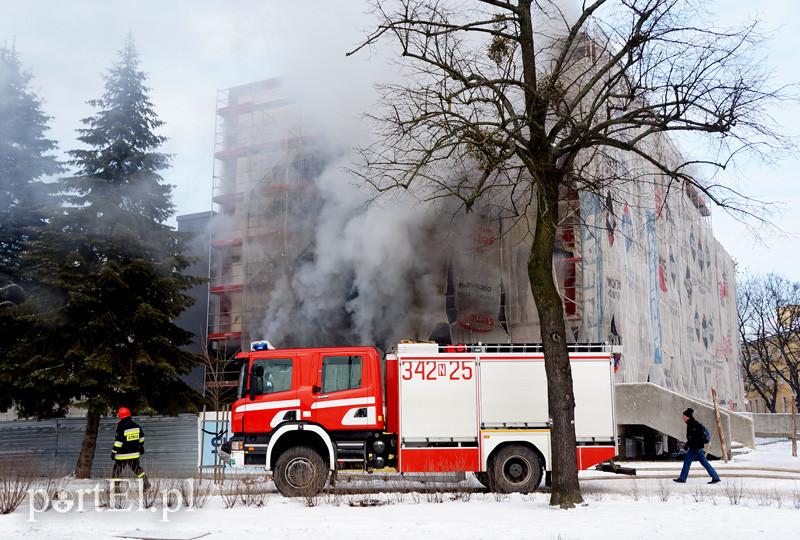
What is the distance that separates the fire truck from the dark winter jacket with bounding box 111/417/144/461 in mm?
1439

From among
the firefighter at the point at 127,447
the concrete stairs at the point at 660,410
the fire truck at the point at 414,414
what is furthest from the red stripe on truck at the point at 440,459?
the concrete stairs at the point at 660,410

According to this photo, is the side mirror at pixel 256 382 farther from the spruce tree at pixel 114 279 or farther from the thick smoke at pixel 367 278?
the thick smoke at pixel 367 278

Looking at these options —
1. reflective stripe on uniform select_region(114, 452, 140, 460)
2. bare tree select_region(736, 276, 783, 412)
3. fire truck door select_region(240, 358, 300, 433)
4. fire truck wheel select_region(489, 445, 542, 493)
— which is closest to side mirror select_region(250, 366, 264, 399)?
fire truck door select_region(240, 358, 300, 433)

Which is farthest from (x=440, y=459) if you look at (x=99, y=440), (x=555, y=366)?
(x=99, y=440)

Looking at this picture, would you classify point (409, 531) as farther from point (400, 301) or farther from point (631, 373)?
point (631, 373)

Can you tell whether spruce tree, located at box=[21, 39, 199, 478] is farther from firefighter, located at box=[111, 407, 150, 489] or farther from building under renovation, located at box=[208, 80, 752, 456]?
building under renovation, located at box=[208, 80, 752, 456]

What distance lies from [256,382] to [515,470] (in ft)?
14.9

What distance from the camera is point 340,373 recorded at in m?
12.5

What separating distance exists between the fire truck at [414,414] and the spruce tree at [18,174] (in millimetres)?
9528

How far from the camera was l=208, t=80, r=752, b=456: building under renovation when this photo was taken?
25281 millimetres

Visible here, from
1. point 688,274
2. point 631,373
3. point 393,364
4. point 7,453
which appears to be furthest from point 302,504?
point 688,274

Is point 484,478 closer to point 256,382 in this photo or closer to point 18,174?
point 256,382

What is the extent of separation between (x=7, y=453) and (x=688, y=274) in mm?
31867

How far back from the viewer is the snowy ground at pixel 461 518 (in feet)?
28.1
